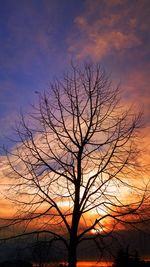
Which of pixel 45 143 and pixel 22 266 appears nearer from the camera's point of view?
pixel 45 143

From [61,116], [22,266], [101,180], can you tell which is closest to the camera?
[101,180]

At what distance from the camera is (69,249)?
13070mm

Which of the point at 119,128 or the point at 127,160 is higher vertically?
the point at 119,128

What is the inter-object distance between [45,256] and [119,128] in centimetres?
520

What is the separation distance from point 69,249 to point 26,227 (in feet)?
5.58

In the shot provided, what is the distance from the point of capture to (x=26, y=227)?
44.6 ft

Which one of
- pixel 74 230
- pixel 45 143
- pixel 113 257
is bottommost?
pixel 113 257

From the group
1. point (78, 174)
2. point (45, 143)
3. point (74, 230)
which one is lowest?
point (74, 230)

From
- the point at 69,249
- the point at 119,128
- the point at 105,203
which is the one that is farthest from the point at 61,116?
the point at 69,249

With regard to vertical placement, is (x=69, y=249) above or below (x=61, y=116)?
below

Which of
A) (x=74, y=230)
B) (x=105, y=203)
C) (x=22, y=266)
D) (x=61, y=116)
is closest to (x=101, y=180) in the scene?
(x=105, y=203)

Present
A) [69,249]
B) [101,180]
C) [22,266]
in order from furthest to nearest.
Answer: [22,266]
[101,180]
[69,249]

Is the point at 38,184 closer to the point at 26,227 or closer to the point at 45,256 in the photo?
the point at 26,227

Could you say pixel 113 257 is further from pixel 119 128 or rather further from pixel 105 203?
pixel 119 128
